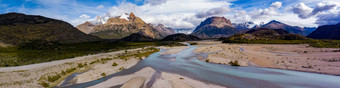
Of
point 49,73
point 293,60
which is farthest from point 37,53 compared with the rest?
point 293,60

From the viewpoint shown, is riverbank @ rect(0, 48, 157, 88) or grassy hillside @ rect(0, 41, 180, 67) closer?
riverbank @ rect(0, 48, 157, 88)

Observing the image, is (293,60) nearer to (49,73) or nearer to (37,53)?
(49,73)

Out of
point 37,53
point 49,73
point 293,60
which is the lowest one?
point 293,60

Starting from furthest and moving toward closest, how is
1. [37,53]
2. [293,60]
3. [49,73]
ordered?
[37,53] → [293,60] → [49,73]

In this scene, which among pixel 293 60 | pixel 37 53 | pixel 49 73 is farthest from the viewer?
pixel 37 53

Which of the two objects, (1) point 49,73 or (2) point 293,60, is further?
(2) point 293,60

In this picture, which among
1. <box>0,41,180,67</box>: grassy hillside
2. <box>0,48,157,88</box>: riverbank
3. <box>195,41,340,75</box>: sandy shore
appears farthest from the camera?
<box>0,41,180,67</box>: grassy hillside

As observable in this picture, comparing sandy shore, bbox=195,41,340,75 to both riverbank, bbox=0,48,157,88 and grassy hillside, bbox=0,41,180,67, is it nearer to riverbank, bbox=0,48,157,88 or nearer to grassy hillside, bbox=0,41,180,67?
riverbank, bbox=0,48,157,88

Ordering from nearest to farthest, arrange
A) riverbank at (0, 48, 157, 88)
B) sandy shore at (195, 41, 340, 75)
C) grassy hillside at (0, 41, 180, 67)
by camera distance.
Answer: riverbank at (0, 48, 157, 88)
sandy shore at (195, 41, 340, 75)
grassy hillside at (0, 41, 180, 67)

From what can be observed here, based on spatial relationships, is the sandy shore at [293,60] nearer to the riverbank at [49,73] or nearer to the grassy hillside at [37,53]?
the riverbank at [49,73]

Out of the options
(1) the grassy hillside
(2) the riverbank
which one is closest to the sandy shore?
(2) the riverbank

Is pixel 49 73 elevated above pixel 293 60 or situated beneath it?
elevated above

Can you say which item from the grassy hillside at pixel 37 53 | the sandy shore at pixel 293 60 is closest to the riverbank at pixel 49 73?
the grassy hillside at pixel 37 53

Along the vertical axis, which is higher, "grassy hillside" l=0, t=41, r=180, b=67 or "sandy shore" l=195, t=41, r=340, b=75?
"grassy hillside" l=0, t=41, r=180, b=67
